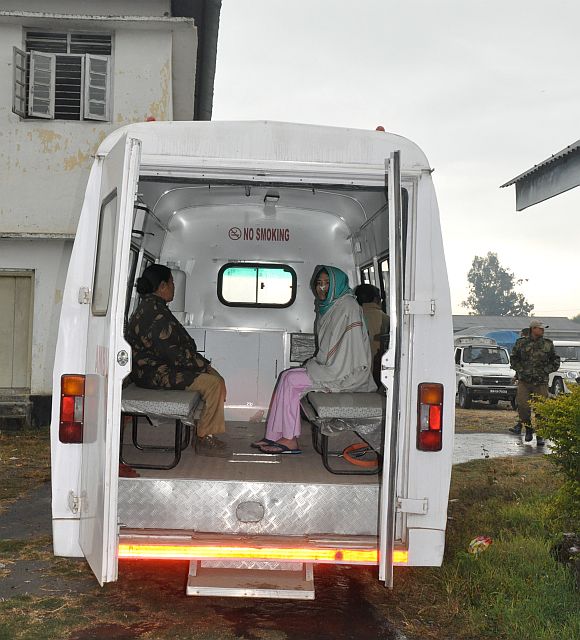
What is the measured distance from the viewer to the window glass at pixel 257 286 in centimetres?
908

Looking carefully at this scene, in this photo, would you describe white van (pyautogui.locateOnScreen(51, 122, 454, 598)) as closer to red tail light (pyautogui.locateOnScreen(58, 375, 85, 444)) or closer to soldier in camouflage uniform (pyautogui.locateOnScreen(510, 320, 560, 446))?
red tail light (pyautogui.locateOnScreen(58, 375, 85, 444))

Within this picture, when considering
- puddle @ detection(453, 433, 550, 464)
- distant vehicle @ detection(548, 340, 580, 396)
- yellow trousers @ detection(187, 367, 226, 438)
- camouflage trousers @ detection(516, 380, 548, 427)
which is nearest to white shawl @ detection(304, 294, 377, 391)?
yellow trousers @ detection(187, 367, 226, 438)

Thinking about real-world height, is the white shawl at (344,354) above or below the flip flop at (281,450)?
above

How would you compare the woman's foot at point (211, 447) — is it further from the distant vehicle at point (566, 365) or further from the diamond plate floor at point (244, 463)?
the distant vehicle at point (566, 365)

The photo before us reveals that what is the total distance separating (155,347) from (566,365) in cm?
1872

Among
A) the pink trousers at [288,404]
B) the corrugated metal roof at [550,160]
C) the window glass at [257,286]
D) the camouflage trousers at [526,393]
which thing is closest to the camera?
the pink trousers at [288,404]

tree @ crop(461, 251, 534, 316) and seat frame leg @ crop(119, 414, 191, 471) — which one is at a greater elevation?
tree @ crop(461, 251, 534, 316)

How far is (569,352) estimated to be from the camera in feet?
80.3

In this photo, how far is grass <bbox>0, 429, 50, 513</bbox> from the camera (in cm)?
966

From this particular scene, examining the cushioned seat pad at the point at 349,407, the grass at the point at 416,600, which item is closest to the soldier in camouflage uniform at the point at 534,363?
the grass at the point at 416,600

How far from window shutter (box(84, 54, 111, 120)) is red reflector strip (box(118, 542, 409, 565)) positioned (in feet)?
35.5

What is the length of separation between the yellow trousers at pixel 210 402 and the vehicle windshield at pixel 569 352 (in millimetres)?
18657

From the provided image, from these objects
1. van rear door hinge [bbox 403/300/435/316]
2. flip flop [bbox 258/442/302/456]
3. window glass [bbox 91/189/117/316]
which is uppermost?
window glass [bbox 91/189/117/316]

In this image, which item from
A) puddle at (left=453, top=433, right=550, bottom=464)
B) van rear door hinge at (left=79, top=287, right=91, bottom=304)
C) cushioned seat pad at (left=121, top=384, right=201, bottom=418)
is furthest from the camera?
puddle at (left=453, top=433, right=550, bottom=464)
